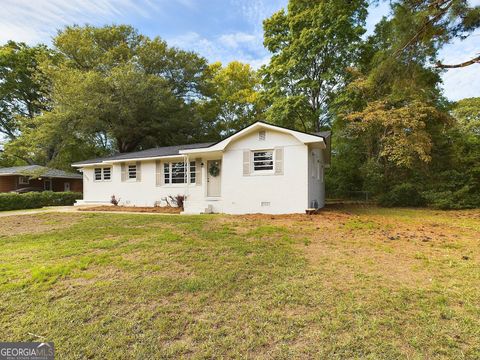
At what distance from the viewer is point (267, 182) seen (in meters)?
11.0

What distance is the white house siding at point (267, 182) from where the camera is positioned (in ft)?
34.6

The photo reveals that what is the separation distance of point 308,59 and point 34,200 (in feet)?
70.3

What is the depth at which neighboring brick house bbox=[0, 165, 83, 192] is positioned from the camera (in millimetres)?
22219

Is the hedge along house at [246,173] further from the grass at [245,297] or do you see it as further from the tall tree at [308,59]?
the tall tree at [308,59]

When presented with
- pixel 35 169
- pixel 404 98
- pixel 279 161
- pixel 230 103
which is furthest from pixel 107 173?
pixel 404 98

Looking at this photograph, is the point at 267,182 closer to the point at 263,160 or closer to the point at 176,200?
the point at 263,160

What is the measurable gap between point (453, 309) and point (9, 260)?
7.22 m

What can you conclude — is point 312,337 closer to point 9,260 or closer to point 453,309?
point 453,309

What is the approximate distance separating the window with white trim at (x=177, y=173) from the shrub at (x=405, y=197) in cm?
1156

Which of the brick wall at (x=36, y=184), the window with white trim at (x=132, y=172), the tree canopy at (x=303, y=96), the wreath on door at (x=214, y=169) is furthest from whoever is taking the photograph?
the brick wall at (x=36, y=184)

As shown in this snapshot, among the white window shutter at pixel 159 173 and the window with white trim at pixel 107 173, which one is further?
the window with white trim at pixel 107 173

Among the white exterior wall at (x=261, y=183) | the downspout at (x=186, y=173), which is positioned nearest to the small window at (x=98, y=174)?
the downspout at (x=186, y=173)

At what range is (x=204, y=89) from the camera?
27.9 meters

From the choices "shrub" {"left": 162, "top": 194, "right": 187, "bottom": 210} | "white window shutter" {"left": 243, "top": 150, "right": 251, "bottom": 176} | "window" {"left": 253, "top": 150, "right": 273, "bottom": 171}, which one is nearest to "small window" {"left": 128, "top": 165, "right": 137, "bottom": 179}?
"shrub" {"left": 162, "top": 194, "right": 187, "bottom": 210}
